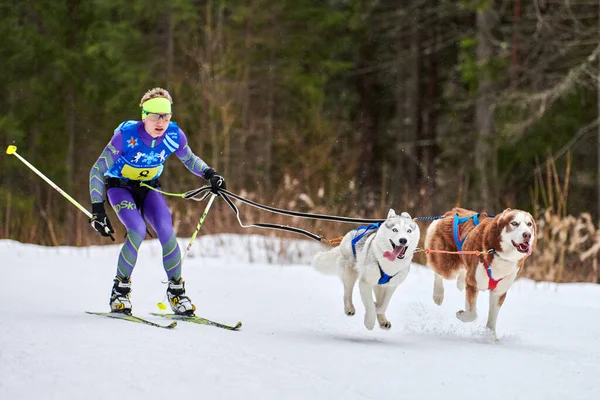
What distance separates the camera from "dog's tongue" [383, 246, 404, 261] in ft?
18.3

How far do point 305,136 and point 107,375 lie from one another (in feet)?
54.2

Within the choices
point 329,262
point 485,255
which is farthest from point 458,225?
point 329,262

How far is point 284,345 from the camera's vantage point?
541 centimetres

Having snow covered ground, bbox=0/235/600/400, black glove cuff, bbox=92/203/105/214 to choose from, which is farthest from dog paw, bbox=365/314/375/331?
black glove cuff, bbox=92/203/105/214

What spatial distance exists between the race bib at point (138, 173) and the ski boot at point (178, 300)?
726mm

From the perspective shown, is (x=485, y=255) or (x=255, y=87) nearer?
(x=485, y=255)

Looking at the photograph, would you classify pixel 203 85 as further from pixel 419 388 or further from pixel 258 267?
pixel 419 388

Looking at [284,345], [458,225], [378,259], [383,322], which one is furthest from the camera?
[458,225]

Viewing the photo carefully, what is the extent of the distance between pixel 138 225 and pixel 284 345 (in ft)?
4.33

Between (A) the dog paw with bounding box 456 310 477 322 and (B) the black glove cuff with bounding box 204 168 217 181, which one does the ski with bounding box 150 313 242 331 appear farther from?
(A) the dog paw with bounding box 456 310 477 322

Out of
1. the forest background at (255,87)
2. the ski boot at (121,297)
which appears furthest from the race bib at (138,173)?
the forest background at (255,87)

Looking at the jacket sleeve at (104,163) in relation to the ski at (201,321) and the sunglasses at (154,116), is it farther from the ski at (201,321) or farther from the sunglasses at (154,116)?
the ski at (201,321)

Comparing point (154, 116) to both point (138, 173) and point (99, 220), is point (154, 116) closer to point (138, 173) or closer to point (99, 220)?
point (138, 173)

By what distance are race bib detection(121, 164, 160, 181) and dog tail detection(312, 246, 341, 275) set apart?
49.0 inches
